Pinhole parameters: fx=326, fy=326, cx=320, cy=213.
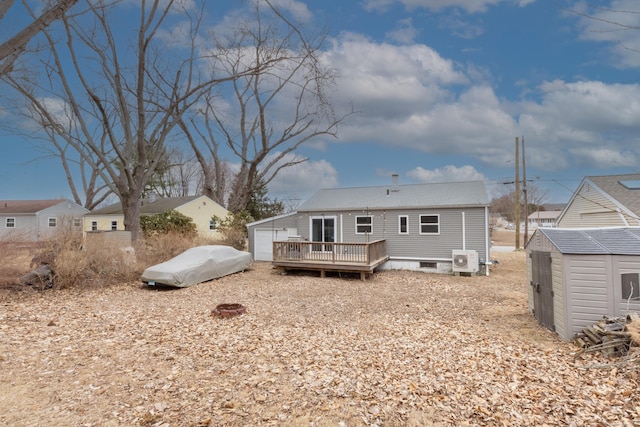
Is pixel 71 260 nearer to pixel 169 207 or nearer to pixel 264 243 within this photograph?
pixel 264 243

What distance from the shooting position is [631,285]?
506 cm

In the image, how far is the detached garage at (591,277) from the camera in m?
5.06

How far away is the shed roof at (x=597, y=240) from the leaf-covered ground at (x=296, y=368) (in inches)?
62.0

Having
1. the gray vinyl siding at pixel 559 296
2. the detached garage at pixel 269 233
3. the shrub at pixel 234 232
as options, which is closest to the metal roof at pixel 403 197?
the detached garage at pixel 269 233

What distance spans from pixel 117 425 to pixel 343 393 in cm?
227

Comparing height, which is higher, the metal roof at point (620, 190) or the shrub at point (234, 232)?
the metal roof at point (620, 190)

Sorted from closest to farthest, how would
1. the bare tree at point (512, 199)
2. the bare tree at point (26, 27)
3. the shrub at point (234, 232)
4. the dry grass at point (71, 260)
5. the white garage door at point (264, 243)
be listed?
Result: the bare tree at point (26, 27) < the dry grass at point (71, 260) < the white garage door at point (264, 243) < the shrub at point (234, 232) < the bare tree at point (512, 199)

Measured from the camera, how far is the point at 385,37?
1094 cm

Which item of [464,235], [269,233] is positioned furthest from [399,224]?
[269,233]

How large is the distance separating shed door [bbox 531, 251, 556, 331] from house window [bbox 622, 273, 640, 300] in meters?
1.00

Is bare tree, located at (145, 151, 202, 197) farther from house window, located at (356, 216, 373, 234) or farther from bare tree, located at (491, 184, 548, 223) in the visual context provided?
bare tree, located at (491, 184, 548, 223)

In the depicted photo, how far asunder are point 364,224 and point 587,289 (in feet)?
32.3

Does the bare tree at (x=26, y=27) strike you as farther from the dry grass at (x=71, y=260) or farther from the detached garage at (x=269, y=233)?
Result: the detached garage at (x=269, y=233)

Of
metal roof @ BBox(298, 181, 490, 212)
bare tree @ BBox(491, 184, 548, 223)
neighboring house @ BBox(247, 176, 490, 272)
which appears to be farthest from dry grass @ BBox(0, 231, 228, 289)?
bare tree @ BBox(491, 184, 548, 223)
